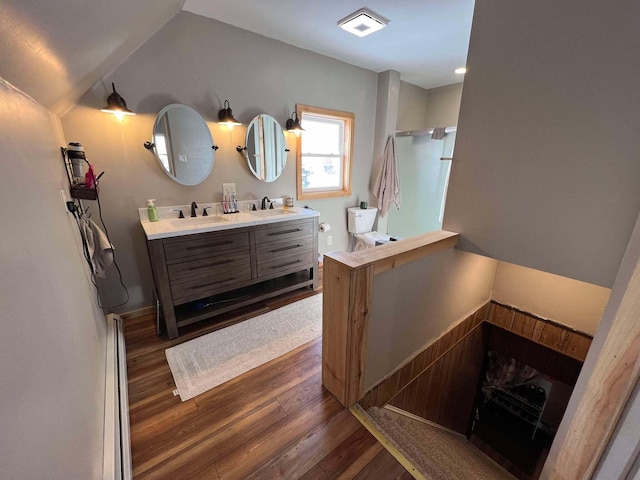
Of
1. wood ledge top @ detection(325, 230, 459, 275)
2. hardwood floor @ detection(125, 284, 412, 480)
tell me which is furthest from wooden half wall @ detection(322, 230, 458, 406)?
hardwood floor @ detection(125, 284, 412, 480)

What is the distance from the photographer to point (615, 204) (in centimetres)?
117

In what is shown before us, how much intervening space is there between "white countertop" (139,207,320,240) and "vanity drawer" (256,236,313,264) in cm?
23

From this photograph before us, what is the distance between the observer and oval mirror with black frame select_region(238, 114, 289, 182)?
8.61 feet

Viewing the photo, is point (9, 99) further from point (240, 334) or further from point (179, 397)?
point (240, 334)

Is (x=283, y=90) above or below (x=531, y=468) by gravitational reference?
above

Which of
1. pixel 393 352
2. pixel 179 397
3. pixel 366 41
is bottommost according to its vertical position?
pixel 179 397

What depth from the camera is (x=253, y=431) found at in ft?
4.52

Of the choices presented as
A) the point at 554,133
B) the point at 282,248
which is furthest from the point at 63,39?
the point at 554,133

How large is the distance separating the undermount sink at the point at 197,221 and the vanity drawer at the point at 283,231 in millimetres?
356

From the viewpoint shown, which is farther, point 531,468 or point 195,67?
point 531,468

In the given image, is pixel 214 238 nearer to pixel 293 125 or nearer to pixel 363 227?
pixel 293 125

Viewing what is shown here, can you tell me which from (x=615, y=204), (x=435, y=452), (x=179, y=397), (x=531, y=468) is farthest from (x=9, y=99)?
(x=531, y=468)

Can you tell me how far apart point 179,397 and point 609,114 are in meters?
2.65

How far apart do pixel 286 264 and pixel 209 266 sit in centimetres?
75
